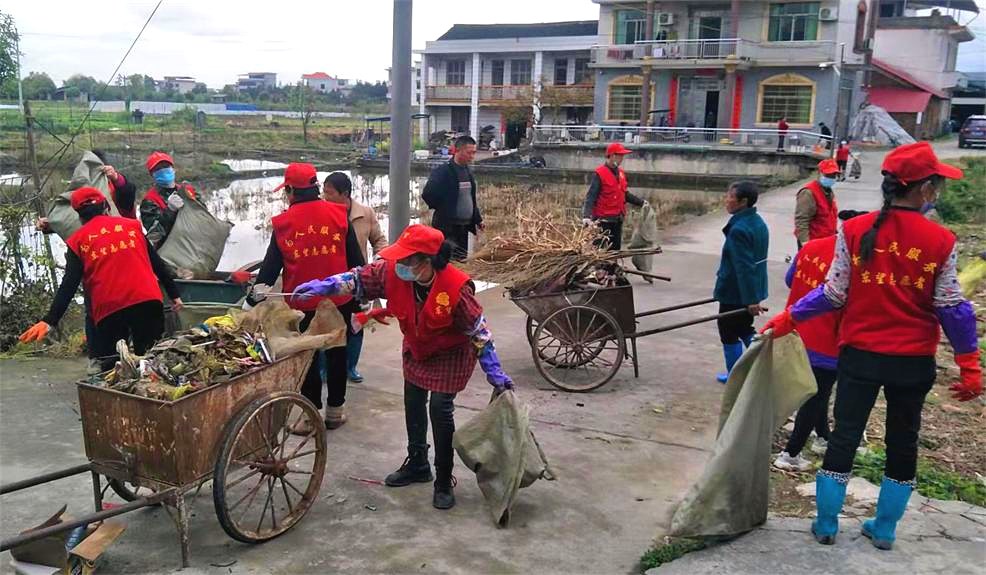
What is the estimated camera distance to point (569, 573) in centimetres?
335

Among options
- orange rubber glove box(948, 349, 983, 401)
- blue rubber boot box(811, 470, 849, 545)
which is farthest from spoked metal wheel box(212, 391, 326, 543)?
orange rubber glove box(948, 349, 983, 401)

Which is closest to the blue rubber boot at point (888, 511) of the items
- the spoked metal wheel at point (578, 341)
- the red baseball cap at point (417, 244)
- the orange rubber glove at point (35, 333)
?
the red baseball cap at point (417, 244)

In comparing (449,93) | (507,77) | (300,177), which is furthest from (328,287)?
(449,93)

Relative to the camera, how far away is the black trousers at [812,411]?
427 centimetres

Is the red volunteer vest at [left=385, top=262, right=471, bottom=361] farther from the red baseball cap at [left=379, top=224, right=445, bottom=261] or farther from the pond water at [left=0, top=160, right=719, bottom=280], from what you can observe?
the pond water at [left=0, top=160, right=719, bottom=280]

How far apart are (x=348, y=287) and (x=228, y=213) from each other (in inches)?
595

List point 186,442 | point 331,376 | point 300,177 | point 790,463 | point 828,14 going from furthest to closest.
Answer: point 828,14 → point 331,376 → point 300,177 → point 790,463 → point 186,442

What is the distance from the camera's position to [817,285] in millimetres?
4262

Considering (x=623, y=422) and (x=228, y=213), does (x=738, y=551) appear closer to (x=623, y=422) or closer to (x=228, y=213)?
(x=623, y=422)

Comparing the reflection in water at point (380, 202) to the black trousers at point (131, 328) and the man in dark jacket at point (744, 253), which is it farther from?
the black trousers at point (131, 328)

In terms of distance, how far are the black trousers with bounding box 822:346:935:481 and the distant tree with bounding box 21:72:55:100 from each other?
723 cm

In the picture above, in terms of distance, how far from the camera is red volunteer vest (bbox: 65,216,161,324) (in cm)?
431

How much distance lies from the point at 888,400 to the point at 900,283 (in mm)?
512

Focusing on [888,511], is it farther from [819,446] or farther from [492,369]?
[492,369]
